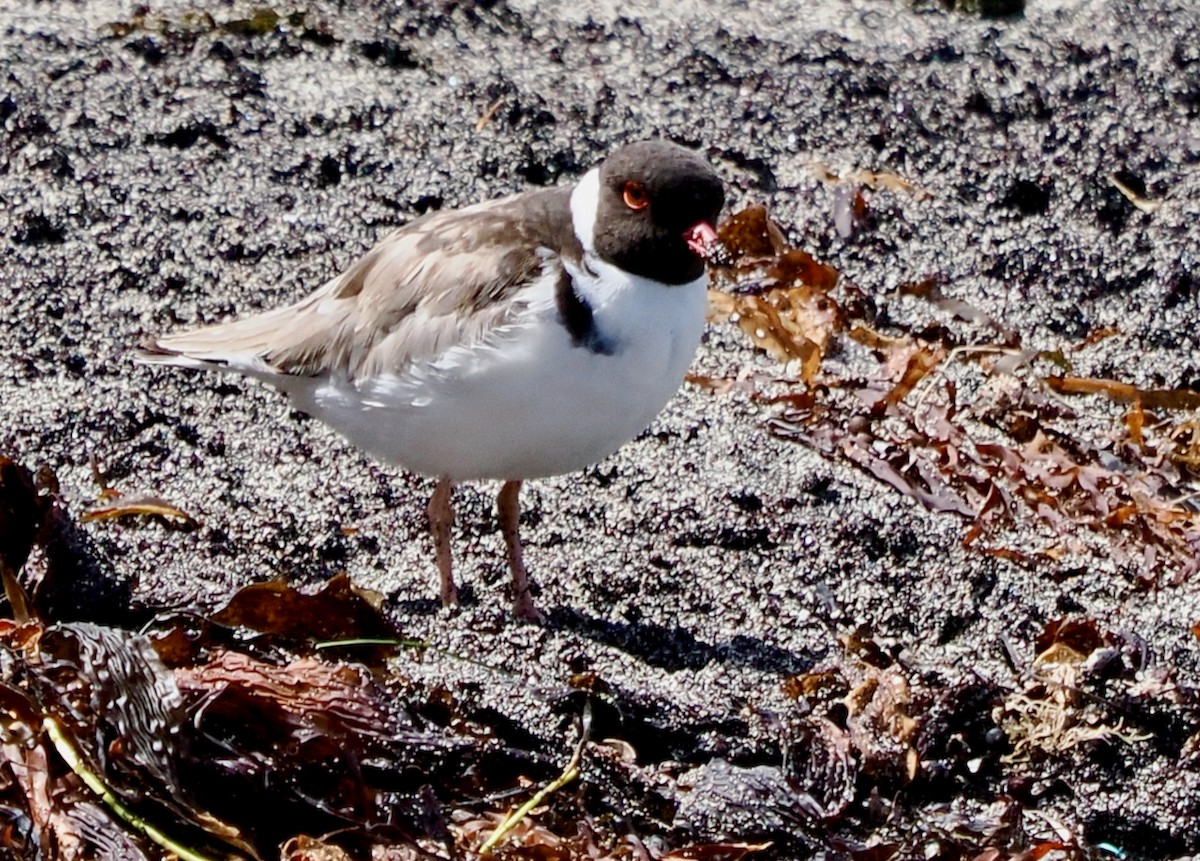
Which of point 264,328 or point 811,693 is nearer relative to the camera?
point 811,693

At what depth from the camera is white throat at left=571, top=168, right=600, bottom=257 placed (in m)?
4.70

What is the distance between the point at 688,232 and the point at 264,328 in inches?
56.4

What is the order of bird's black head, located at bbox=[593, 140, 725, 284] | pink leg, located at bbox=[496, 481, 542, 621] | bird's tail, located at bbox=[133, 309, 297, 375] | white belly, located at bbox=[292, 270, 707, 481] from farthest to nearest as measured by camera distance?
bird's tail, located at bbox=[133, 309, 297, 375], pink leg, located at bbox=[496, 481, 542, 621], bird's black head, located at bbox=[593, 140, 725, 284], white belly, located at bbox=[292, 270, 707, 481]

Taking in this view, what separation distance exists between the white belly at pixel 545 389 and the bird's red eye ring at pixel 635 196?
214 millimetres

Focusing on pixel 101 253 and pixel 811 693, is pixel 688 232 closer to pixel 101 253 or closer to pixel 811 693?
pixel 811 693

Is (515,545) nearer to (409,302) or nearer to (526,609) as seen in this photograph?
(526,609)

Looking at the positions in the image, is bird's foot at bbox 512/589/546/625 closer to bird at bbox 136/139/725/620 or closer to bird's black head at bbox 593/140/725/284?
bird at bbox 136/139/725/620

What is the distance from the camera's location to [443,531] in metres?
4.89

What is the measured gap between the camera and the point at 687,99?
7.58 meters

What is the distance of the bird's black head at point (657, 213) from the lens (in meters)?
4.62

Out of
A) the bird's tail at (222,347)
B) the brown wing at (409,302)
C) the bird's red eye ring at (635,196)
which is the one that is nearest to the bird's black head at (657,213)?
the bird's red eye ring at (635,196)

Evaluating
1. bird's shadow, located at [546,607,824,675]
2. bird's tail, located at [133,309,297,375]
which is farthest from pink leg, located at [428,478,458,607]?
bird's tail, located at [133,309,297,375]

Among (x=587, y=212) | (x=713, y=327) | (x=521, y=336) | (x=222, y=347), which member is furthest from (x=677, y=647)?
(x=713, y=327)

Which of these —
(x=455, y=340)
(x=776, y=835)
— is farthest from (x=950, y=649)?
(x=455, y=340)
